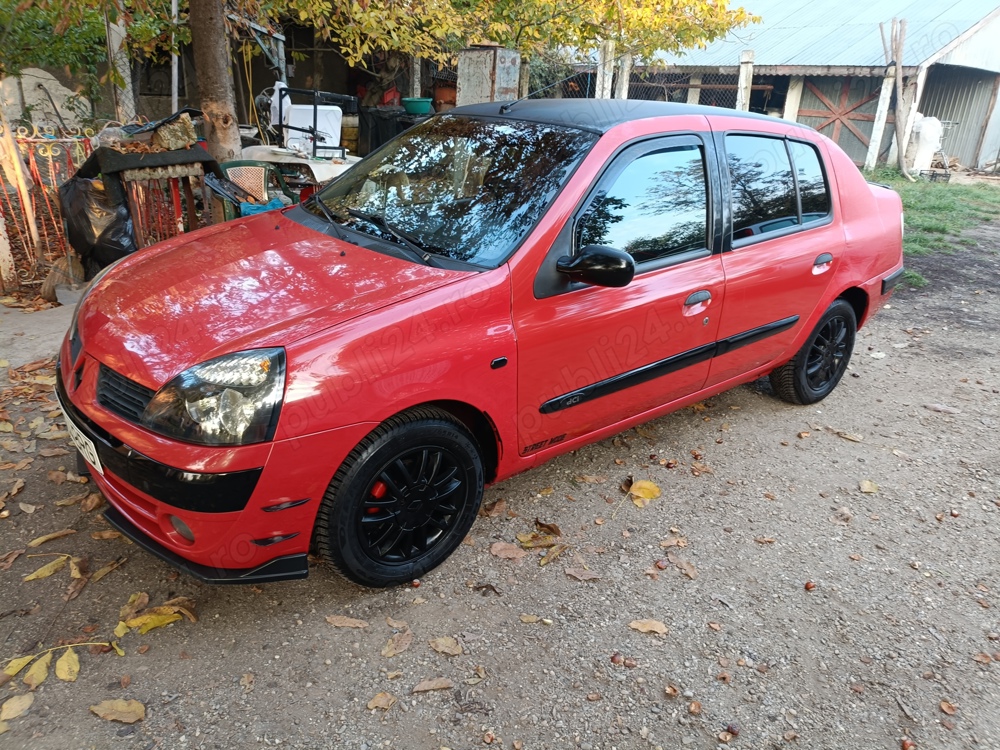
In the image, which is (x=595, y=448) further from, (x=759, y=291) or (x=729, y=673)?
(x=729, y=673)

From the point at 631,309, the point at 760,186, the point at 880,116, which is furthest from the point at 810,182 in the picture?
the point at 880,116

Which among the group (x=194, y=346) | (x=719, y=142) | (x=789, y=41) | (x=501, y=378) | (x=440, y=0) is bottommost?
(x=501, y=378)

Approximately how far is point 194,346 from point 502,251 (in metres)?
1.17

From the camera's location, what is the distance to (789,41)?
17.8 m

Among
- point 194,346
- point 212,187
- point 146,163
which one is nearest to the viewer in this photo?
point 194,346

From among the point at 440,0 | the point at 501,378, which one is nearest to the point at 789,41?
the point at 440,0

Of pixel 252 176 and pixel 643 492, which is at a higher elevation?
pixel 252 176

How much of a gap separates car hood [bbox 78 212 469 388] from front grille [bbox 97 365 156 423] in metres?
0.04

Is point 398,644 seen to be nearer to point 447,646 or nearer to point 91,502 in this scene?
point 447,646

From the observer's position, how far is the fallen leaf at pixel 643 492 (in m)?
3.55

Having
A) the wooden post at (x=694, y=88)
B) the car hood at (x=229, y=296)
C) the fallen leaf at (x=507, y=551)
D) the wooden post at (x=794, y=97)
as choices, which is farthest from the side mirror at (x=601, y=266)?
the wooden post at (x=694, y=88)

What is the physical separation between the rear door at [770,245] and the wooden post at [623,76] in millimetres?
12866

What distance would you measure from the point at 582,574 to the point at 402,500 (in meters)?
0.85

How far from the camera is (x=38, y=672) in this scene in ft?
7.71
